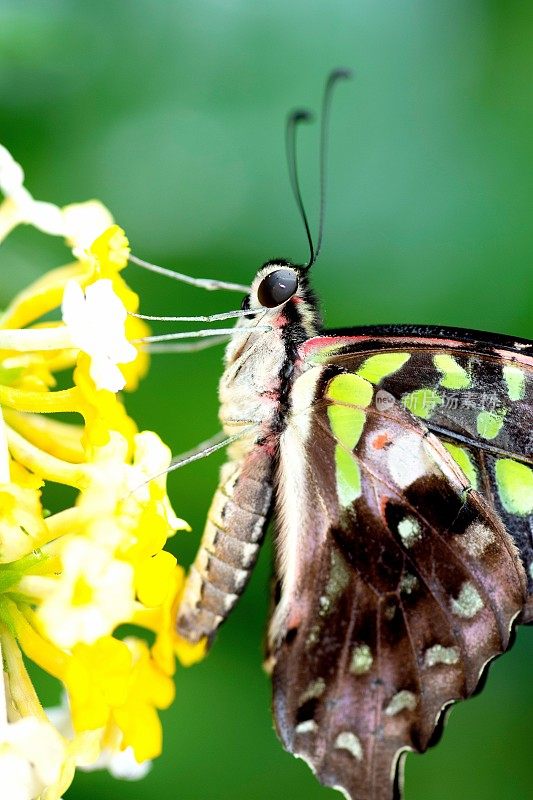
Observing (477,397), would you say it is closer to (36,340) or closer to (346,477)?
(346,477)

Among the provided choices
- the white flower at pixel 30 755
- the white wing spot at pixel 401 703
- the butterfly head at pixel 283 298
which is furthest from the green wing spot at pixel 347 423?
the white flower at pixel 30 755

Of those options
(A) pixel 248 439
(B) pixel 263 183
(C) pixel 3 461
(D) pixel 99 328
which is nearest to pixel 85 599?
(C) pixel 3 461

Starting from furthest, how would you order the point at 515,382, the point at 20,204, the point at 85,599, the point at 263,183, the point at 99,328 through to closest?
the point at 263,183 → the point at 515,382 → the point at 20,204 → the point at 99,328 → the point at 85,599

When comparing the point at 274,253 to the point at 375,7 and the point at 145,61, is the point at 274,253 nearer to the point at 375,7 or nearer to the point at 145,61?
the point at 145,61

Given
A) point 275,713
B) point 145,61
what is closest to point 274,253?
point 145,61

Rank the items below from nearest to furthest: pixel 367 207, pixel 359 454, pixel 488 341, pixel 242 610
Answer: pixel 488 341, pixel 359 454, pixel 242 610, pixel 367 207

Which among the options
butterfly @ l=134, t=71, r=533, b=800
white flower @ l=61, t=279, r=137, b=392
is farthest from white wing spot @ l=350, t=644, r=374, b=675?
white flower @ l=61, t=279, r=137, b=392

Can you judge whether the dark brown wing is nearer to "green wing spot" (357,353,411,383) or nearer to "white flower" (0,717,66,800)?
"green wing spot" (357,353,411,383)
